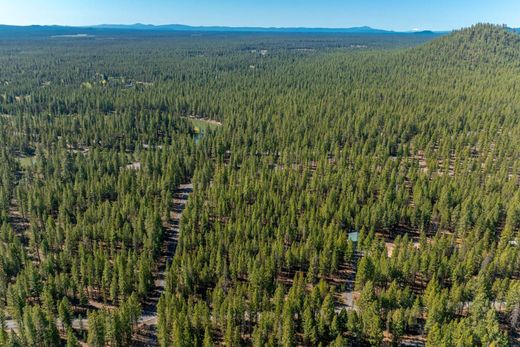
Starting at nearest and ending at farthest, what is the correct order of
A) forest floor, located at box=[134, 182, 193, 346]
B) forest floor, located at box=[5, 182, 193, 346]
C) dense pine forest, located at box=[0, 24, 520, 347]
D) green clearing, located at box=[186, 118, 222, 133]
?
dense pine forest, located at box=[0, 24, 520, 347] < forest floor, located at box=[134, 182, 193, 346] < forest floor, located at box=[5, 182, 193, 346] < green clearing, located at box=[186, 118, 222, 133]

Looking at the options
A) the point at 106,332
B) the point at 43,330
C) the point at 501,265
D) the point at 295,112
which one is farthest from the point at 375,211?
the point at 295,112

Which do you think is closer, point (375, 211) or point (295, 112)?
point (375, 211)

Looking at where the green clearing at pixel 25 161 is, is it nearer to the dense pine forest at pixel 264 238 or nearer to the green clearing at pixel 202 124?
the dense pine forest at pixel 264 238

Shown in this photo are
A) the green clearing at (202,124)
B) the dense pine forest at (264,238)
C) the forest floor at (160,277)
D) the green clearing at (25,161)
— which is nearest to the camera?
the dense pine forest at (264,238)

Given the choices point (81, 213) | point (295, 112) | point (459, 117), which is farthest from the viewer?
point (295, 112)

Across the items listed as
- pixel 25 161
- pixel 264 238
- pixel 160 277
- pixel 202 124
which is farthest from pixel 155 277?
pixel 202 124

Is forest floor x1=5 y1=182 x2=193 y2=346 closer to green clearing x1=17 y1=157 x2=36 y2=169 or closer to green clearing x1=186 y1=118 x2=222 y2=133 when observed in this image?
green clearing x1=17 y1=157 x2=36 y2=169

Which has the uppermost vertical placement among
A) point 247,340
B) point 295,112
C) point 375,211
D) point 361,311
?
point 295,112

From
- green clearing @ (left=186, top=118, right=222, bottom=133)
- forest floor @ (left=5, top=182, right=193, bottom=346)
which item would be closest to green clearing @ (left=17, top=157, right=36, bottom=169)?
forest floor @ (left=5, top=182, right=193, bottom=346)

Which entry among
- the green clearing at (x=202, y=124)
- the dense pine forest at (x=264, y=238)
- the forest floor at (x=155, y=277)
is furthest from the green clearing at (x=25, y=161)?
the green clearing at (x=202, y=124)

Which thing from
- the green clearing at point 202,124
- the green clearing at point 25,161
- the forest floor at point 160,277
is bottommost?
the forest floor at point 160,277

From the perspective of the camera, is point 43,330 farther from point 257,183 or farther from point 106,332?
point 257,183
